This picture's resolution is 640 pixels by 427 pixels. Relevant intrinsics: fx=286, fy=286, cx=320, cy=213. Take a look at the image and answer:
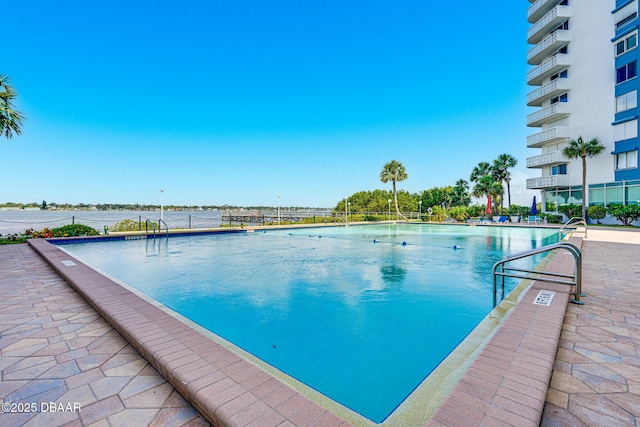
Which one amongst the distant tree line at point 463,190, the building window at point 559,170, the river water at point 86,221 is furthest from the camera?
the distant tree line at point 463,190

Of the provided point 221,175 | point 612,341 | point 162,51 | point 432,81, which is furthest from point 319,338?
point 221,175

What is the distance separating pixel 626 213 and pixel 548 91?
9878mm

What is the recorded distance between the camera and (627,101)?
16.5 metres

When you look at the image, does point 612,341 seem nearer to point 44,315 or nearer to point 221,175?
point 44,315

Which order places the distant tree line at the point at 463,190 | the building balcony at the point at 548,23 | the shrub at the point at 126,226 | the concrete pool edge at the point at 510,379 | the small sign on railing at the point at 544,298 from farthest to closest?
the distant tree line at the point at 463,190
the building balcony at the point at 548,23
the shrub at the point at 126,226
the small sign on railing at the point at 544,298
the concrete pool edge at the point at 510,379

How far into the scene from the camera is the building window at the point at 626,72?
16.2 meters

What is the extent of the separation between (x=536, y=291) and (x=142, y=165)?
135ft

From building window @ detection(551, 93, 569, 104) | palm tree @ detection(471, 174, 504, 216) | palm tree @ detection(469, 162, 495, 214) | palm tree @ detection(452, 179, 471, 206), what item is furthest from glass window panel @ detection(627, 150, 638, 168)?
palm tree @ detection(452, 179, 471, 206)

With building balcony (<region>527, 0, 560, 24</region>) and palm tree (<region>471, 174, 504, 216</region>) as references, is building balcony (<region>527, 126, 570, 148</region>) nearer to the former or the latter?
palm tree (<region>471, 174, 504, 216</region>)

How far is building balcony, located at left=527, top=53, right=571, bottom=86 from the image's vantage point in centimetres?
1953

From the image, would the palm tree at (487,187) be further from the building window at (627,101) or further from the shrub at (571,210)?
the building window at (627,101)

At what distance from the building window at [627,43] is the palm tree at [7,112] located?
28.2m

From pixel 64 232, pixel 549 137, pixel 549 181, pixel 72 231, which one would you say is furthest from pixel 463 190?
pixel 64 232

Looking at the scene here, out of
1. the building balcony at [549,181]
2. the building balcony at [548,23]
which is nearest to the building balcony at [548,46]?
the building balcony at [548,23]
